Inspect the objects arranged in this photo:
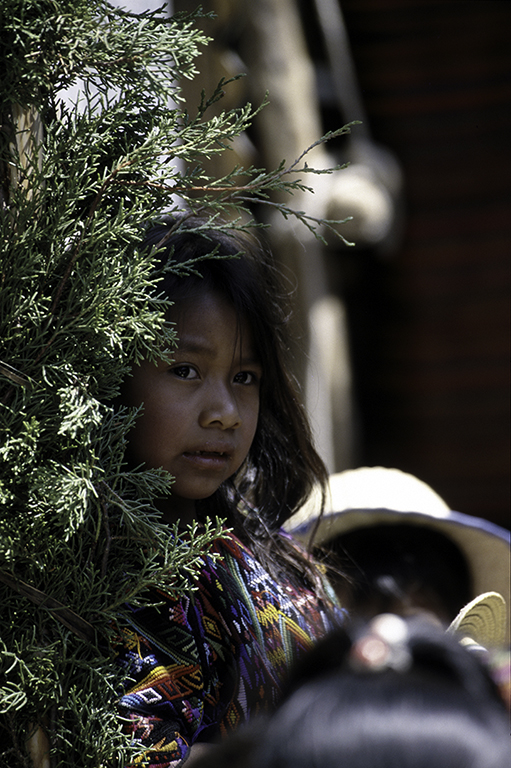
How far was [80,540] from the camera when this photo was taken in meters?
A: 1.06

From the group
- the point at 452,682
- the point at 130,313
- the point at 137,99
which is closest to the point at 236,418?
the point at 130,313

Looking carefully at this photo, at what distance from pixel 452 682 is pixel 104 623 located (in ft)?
2.02

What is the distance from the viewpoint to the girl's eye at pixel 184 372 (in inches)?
50.3

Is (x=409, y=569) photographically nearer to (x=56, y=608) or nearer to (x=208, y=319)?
(x=208, y=319)

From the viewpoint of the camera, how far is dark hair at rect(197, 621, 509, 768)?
1.78 feet

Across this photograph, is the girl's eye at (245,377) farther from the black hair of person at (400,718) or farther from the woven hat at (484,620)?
the black hair of person at (400,718)

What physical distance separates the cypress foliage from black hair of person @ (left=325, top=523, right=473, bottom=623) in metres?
1.10

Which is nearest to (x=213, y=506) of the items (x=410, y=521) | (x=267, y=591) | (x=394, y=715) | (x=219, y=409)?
(x=267, y=591)

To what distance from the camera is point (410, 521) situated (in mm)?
2037

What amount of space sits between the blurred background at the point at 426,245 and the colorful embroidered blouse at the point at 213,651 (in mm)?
2401

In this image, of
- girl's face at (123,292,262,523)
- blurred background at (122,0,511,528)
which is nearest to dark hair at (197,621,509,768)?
girl's face at (123,292,262,523)

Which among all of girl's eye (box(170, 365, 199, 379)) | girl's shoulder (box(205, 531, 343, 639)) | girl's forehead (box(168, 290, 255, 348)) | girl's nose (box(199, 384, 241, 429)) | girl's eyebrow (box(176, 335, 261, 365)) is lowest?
girl's shoulder (box(205, 531, 343, 639))

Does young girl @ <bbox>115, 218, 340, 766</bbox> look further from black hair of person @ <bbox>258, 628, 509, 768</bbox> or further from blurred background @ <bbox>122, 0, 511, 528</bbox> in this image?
blurred background @ <bbox>122, 0, 511, 528</bbox>

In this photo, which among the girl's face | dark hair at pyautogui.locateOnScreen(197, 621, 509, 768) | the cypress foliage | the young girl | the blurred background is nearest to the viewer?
dark hair at pyautogui.locateOnScreen(197, 621, 509, 768)
